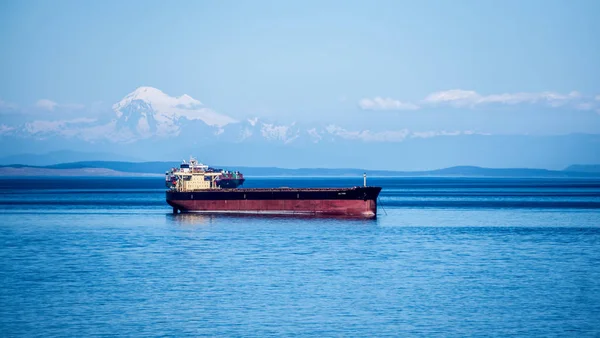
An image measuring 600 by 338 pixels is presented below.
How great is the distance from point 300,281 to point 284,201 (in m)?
51.4

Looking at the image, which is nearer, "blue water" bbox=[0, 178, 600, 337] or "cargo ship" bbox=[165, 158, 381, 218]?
"blue water" bbox=[0, 178, 600, 337]

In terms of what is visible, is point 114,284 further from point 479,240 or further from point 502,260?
point 479,240

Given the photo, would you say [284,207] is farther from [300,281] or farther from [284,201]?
[300,281]

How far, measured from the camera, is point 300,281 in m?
41.9

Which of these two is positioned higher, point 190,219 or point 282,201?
point 282,201

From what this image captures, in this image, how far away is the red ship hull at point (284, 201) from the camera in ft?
298

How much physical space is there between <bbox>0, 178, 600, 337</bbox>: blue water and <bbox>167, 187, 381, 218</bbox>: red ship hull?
15.2m

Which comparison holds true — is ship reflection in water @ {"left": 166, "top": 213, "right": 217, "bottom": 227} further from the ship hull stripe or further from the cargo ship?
the cargo ship

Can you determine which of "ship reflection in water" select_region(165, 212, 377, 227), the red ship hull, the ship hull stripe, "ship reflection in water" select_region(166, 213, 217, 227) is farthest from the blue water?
the ship hull stripe

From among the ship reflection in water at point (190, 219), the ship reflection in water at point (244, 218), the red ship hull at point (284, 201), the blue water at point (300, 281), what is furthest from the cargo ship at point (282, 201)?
the blue water at point (300, 281)

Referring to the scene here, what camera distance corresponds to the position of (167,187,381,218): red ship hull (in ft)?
298

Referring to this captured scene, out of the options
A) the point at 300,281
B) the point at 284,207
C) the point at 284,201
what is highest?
the point at 284,201

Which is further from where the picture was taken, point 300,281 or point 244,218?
point 244,218

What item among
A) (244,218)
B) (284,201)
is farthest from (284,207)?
(244,218)
